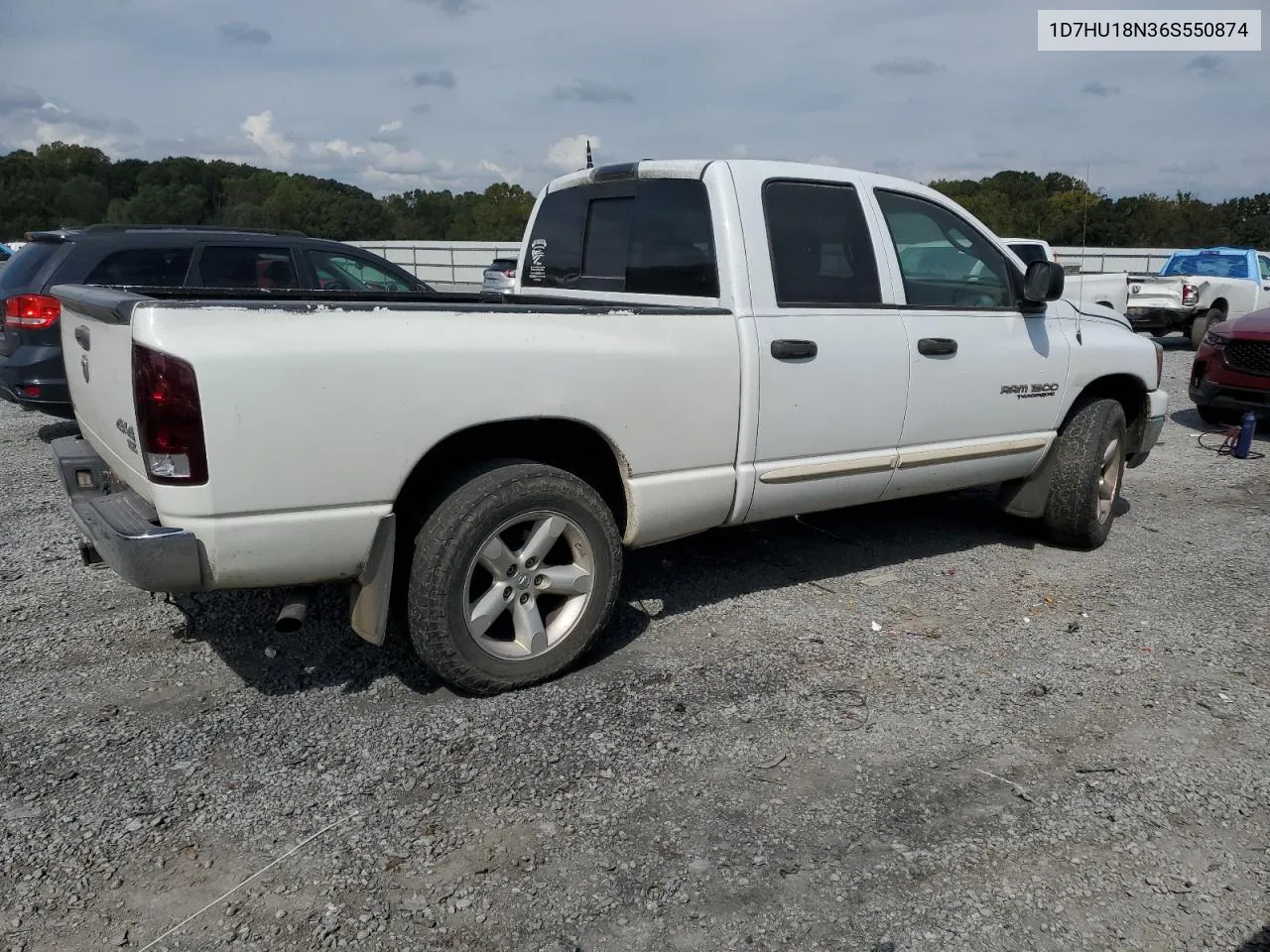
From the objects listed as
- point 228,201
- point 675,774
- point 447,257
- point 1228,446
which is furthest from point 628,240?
point 228,201

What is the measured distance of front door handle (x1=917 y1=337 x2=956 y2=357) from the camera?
180 inches

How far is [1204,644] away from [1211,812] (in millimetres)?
1492

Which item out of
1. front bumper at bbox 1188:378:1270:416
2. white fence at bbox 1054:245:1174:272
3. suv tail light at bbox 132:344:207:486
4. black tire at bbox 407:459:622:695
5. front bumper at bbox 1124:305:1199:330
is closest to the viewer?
suv tail light at bbox 132:344:207:486

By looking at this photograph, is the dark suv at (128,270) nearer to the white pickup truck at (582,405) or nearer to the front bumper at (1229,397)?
the white pickup truck at (582,405)

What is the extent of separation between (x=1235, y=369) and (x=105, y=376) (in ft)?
30.0

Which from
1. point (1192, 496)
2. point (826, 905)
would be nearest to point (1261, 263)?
point (1192, 496)

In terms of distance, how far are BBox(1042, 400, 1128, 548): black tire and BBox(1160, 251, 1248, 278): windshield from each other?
13466 millimetres

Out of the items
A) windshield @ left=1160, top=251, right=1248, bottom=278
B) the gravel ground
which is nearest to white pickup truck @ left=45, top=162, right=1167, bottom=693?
the gravel ground

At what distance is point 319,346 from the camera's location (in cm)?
304

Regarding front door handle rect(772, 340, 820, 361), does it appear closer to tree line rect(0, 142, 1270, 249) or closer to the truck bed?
the truck bed

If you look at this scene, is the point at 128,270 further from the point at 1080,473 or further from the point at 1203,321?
the point at 1203,321

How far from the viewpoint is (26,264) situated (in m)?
7.66

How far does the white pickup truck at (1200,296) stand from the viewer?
15867 mm

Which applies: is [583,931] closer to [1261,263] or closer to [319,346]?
[319,346]
